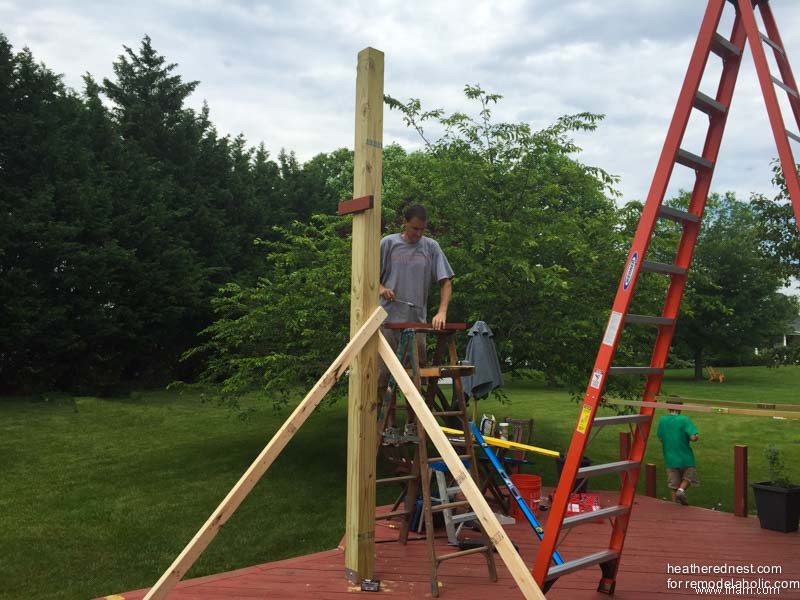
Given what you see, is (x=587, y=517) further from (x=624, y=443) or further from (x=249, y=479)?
(x=624, y=443)

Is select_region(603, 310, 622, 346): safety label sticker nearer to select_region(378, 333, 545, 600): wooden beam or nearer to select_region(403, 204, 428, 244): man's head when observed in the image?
select_region(378, 333, 545, 600): wooden beam

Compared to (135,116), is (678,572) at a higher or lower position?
lower

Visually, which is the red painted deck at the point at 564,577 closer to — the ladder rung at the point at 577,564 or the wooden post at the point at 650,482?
the ladder rung at the point at 577,564

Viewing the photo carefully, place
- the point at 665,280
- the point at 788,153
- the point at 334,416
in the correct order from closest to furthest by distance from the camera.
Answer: the point at 788,153, the point at 665,280, the point at 334,416

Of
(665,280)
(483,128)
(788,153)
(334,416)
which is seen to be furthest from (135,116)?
(788,153)

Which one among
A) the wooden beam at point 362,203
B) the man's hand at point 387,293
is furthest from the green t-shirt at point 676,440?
the wooden beam at point 362,203

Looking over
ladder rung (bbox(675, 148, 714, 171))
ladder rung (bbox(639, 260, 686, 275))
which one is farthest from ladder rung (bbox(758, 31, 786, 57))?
ladder rung (bbox(639, 260, 686, 275))

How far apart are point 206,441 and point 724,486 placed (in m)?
8.31

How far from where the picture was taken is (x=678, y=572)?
13.7ft

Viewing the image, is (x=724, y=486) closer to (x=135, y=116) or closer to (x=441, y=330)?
(x=441, y=330)

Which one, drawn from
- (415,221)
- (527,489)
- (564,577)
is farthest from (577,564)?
(527,489)

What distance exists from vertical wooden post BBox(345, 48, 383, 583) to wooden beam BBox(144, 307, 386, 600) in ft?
0.55

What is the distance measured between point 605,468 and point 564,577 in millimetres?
1154

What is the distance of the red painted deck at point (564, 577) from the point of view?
3686mm
